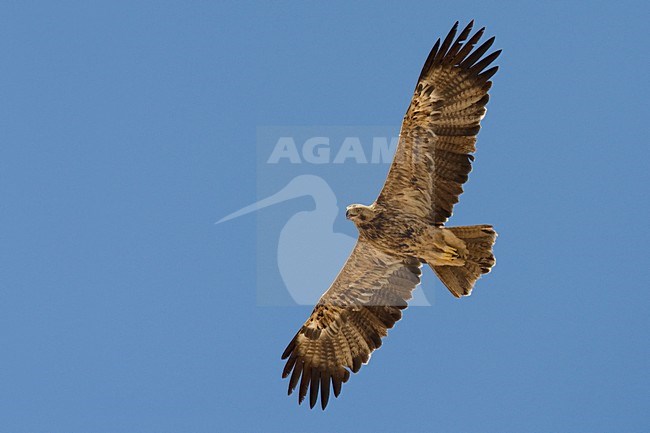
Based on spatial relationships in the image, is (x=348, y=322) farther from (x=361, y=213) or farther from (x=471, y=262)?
(x=471, y=262)

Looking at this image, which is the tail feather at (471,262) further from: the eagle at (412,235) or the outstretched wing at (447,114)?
the outstretched wing at (447,114)

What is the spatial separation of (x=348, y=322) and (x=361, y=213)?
2.01m

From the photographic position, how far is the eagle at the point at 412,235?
1392 cm

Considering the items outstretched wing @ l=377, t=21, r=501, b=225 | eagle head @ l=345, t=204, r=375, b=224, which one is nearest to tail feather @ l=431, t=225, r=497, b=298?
outstretched wing @ l=377, t=21, r=501, b=225

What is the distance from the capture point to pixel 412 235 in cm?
1451

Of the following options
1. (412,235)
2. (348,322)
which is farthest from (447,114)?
(348,322)

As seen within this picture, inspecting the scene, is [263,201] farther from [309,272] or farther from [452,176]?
[452,176]

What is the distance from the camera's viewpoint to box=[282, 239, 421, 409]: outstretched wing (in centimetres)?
1522

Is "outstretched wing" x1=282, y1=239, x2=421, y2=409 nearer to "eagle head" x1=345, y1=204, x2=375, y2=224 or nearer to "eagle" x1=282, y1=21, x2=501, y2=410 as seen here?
"eagle" x1=282, y1=21, x2=501, y2=410

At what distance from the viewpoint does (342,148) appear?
1631 centimetres

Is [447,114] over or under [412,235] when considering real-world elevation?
over

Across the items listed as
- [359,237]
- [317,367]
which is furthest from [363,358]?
[359,237]

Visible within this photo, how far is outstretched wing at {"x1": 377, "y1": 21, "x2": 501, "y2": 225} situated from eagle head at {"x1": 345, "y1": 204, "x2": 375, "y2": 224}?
2.30 ft

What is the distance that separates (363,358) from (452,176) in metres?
3.23
